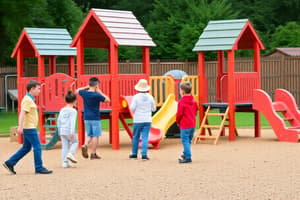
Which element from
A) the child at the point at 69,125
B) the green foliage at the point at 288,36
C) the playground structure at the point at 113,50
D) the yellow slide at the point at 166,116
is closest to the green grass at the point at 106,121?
the yellow slide at the point at 166,116

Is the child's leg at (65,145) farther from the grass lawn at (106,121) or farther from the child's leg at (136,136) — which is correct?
the grass lawn at (106,121)

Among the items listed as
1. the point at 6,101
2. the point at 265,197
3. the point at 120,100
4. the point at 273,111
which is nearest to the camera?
the point at 265,197

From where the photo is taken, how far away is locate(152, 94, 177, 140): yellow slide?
41.5 feet

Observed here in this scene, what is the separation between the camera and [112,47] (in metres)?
12.5

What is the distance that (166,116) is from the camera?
43.1ft

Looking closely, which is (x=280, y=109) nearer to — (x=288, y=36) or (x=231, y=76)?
(x=231, y=76)

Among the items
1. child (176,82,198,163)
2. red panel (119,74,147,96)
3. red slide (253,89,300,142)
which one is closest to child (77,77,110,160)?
child (176,82,198,163)

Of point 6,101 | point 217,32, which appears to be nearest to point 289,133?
point 217,32

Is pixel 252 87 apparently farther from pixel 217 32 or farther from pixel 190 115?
pixel 190 115

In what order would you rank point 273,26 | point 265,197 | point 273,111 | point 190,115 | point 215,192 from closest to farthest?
point 265,197
point 215,192
point 190,115
point 273,111
point 273,26

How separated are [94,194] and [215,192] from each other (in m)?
1.34

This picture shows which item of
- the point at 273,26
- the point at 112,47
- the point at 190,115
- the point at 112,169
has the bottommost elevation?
the point at 112,169

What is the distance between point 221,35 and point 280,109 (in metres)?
2.49

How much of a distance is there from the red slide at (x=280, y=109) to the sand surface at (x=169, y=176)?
37.2 inches
